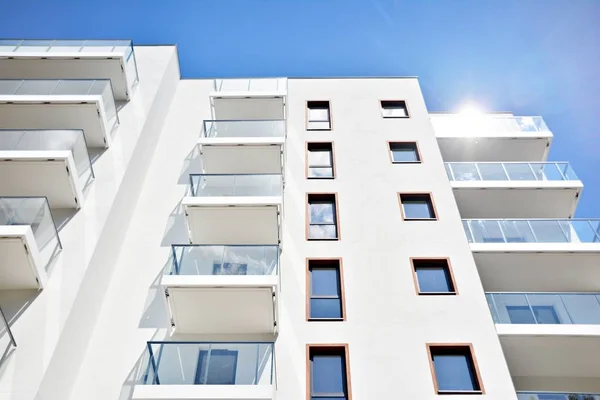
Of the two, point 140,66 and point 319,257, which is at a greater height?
point 140,66

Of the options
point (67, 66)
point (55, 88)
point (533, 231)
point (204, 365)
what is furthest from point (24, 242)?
point (533, 231)

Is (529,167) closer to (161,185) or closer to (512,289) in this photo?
(512,289)

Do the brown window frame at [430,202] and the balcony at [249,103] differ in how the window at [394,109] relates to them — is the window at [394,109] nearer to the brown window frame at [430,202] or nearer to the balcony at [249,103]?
the balcony at [249,103]

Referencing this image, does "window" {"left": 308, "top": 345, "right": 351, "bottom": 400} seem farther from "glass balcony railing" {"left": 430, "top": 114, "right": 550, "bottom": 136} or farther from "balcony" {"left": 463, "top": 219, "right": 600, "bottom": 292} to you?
"glass balcony railing" {"left": 430, "top": 114, "right": 550, "bottom": 136}

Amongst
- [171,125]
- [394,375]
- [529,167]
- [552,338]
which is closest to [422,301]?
[394,375]

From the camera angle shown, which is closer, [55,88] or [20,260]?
[20,260]

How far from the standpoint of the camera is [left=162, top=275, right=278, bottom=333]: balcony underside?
11.5 m

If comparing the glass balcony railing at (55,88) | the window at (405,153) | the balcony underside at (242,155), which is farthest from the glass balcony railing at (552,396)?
the glass balcony railing at (55,88)

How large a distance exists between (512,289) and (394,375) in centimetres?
570

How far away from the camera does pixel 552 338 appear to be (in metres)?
12.3

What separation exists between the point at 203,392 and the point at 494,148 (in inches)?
560

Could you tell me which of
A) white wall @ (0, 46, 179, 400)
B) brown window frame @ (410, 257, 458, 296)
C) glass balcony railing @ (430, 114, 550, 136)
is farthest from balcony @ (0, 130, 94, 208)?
glass balcony railing @ (430, 114, 550, 136)

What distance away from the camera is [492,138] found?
18.9 m

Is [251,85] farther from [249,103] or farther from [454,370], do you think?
[454,370]
